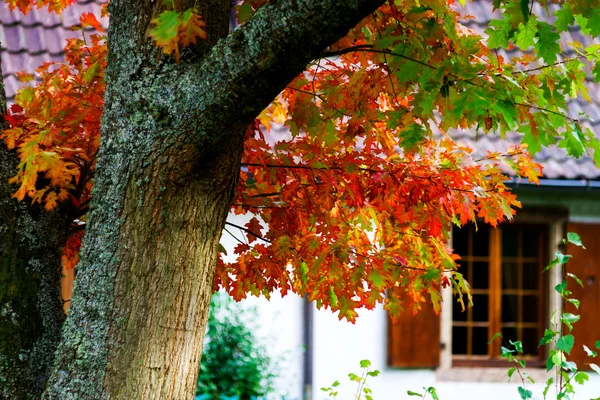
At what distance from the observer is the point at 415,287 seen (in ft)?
10.4

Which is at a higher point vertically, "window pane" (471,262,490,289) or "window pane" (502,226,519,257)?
"window pane" (502,226,519,257)

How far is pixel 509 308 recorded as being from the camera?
6703 mm

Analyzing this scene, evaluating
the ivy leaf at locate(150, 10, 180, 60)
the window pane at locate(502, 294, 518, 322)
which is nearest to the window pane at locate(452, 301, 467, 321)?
the window pane at locate(502, 294, 518, 322)

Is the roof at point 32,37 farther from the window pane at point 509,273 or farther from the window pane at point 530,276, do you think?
the window pane at point 530,276

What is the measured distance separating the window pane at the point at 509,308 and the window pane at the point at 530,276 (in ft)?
0.50

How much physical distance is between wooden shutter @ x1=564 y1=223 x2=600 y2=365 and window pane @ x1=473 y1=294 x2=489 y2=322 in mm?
654

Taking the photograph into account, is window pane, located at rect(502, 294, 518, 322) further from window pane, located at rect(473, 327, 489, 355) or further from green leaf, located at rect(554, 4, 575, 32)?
green leaf, located at rect(554, 4, 575, 32)

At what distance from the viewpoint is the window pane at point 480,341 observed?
6664mm

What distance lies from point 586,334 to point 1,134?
5.08 metres

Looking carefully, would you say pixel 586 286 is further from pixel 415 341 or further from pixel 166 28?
pixel 166 28

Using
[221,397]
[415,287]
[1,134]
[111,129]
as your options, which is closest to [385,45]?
[111,129]

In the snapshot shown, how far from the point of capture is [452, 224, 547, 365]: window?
650cm

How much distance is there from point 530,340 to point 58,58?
454 centimetres

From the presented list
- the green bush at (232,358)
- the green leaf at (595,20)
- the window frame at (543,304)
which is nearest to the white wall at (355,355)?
the window frame at (543,304)
